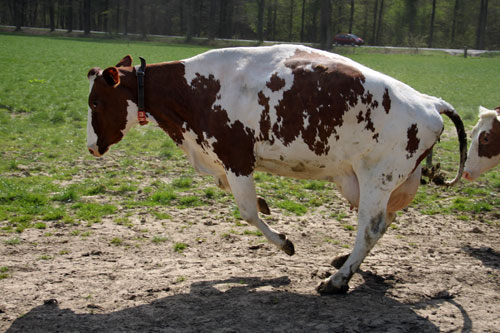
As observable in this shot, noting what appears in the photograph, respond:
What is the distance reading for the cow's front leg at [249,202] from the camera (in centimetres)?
572

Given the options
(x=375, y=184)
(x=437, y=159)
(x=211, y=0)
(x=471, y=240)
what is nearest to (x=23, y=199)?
(x=375, y=184)

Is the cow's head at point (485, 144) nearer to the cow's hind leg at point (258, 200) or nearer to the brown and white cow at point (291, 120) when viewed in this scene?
the brown and white cow at point (291, 120)

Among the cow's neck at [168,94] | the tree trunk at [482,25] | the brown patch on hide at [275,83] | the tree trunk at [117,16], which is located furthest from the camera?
the tree trunk at [117,16]

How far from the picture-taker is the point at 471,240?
289 inches

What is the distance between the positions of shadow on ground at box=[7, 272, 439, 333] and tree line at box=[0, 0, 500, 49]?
67998 mm

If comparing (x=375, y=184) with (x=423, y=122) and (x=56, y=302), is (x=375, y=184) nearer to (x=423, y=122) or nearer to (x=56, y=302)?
(x=423, y=122)

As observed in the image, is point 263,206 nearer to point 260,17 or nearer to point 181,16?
point 260,17

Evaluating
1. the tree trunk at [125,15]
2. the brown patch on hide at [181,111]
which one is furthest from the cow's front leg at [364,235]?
the tree trunk at [125,15]

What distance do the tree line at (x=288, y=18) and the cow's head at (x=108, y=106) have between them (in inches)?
2622

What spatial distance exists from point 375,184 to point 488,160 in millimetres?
3764

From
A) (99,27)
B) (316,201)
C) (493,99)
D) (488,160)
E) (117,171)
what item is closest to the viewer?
(488,160)

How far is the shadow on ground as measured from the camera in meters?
4.68

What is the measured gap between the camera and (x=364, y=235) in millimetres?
5352

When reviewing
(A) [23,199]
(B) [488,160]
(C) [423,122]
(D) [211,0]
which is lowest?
(A) [23,199]
